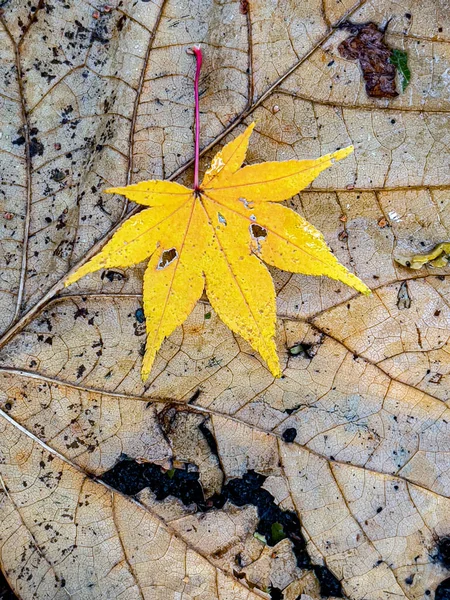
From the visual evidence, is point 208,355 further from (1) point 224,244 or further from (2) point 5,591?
(2) point 5,591

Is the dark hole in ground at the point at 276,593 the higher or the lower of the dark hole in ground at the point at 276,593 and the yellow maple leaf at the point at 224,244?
the lower

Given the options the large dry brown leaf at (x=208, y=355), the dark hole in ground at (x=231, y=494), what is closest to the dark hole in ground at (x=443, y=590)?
the large dry brown leaf at (x=208, y=355)

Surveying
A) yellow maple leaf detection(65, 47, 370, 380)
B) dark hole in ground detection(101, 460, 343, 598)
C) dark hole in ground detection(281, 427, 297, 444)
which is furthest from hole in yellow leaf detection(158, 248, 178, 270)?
dark hole in ground detection(281, 427, 297, 444)

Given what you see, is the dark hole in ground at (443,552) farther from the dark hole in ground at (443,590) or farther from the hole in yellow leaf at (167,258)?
the hole in yellow leaf at (167,258)

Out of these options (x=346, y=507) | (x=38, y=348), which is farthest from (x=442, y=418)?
(x=38, y=348)

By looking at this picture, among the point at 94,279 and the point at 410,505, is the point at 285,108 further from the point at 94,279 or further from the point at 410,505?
the point at 410,505

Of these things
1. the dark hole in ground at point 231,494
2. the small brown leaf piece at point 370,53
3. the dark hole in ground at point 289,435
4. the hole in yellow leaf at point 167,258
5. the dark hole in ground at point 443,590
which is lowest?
the dark hole in ground at point 443,590

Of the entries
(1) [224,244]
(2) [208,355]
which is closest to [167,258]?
(1) [224,244]
